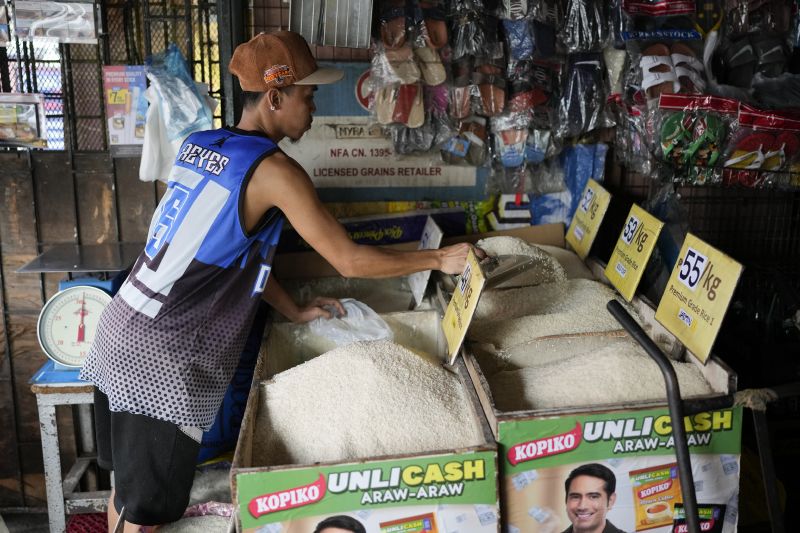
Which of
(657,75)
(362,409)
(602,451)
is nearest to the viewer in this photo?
(602,451)

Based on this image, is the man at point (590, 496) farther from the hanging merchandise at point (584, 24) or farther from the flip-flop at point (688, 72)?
the hanging merchandise at point (584, 24)

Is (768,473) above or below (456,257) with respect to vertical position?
below

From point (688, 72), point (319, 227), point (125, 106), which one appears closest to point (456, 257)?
point (319, 227)

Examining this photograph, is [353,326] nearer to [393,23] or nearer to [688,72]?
[393,23]

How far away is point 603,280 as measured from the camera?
232 cm

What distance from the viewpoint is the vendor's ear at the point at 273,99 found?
68.1 inches

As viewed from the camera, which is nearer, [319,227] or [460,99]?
[319,227]

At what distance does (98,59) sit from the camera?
2.55 meters

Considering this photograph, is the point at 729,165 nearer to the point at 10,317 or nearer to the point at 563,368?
the point at 563,368

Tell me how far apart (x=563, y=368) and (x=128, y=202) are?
180 cm

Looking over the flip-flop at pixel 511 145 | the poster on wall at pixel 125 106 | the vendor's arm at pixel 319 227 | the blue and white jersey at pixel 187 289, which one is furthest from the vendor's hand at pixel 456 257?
the poster on wall at pixel 125 106

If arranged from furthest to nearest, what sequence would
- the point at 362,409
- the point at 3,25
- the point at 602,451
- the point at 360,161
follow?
the point at 360,161
the point at 3,25
the point at 362,409
the point at 602,451

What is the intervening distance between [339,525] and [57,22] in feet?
6.62

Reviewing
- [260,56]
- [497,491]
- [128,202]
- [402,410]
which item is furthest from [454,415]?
[128,202]
